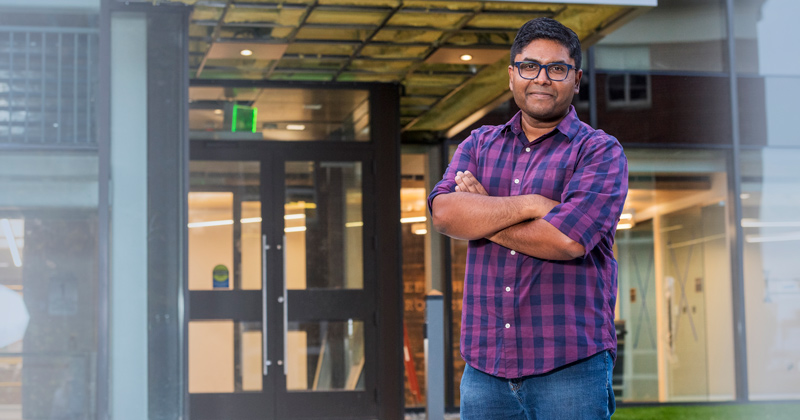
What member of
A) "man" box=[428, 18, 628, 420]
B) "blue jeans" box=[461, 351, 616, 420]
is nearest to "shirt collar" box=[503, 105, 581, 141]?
"man" box=[428, 18, 628, 420]

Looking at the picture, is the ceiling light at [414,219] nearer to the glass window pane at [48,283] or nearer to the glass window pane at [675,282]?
the glass window pane at [675,282]

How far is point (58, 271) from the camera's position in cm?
524

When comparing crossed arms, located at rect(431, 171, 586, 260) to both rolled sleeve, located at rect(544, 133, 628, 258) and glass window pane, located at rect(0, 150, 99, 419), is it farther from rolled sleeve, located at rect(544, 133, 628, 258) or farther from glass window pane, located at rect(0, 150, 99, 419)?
glass window pane, located at rect(0, 150, 99, 419)

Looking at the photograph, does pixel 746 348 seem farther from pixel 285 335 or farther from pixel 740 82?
pixel 285 335

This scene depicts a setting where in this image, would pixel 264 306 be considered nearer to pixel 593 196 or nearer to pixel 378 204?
pixel 378 204

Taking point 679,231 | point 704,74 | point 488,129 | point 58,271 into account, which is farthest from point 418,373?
point 488,129

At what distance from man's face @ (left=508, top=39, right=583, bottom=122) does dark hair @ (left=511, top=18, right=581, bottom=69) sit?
12mm

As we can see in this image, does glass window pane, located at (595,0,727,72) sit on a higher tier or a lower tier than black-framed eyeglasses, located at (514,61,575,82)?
higher

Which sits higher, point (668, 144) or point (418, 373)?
point (668, 144)

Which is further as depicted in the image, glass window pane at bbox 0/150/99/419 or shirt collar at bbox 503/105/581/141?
glass window pane at bbox 0/150/99/419

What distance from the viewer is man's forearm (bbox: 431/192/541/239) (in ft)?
8.31

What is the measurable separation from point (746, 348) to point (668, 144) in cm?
228

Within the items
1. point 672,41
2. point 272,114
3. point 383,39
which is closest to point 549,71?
point 383,39

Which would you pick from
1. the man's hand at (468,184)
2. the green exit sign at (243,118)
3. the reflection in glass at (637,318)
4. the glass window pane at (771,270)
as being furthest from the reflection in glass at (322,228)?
the man's hand at (468,184)
